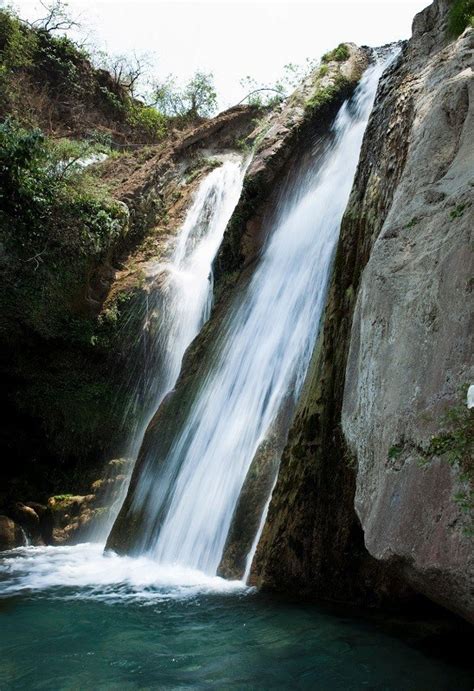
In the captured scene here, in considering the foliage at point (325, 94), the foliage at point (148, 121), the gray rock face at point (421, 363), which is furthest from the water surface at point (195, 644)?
the foliage at point (148, 121)

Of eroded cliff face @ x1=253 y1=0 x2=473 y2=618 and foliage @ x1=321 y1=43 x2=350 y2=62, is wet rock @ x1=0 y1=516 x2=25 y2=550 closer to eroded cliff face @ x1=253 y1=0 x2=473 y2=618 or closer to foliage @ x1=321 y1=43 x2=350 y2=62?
eroded cliff face @ x1=253 y1=0 x2=473 y2=618

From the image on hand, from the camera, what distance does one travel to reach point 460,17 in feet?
23.8

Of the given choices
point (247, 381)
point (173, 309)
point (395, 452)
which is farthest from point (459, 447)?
point (173, 309)

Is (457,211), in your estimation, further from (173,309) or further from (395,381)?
(173,309)

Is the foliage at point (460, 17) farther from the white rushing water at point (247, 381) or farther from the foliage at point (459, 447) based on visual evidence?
the foliage at point (459, 447)

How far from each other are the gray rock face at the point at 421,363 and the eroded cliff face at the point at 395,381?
1cm

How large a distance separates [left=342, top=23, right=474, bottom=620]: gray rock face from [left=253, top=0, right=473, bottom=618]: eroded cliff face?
1 cm

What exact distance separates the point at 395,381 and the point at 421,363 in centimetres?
27

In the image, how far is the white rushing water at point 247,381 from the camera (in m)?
7.78

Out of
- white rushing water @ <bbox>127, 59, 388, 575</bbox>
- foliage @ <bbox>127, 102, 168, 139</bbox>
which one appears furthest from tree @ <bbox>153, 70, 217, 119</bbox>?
white rushing water @ <bbox>127, 59, 388, 575</bbox>

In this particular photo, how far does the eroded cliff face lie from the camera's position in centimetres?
343

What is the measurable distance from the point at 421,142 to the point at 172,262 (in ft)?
38.2

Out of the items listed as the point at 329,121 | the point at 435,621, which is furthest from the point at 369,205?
the point at 329,121

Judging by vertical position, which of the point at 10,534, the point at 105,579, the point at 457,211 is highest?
the point at 457,211
